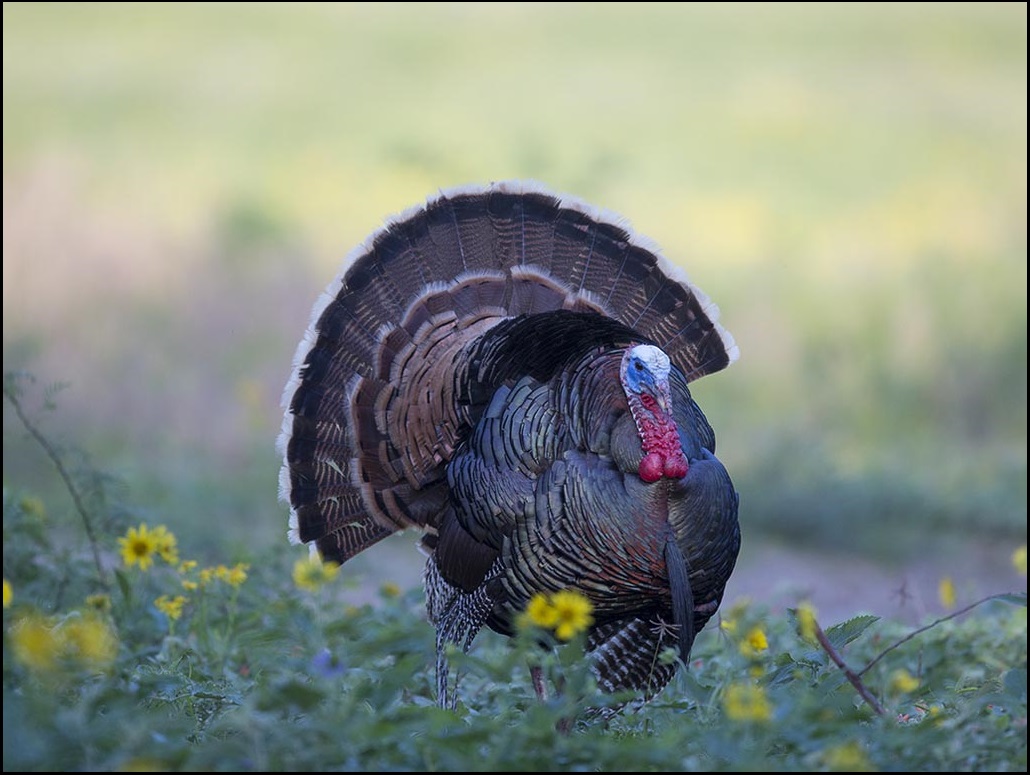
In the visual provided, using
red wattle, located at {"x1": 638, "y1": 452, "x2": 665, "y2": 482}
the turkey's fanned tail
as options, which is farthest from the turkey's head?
the turkey's fanned tail

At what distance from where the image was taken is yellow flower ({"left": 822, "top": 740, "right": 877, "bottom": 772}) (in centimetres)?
224

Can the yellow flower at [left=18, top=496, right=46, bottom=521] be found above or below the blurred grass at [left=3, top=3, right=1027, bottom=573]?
below

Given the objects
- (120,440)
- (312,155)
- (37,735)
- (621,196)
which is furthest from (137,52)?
(37,735)

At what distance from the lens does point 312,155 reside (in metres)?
11.1

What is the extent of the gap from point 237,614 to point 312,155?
24.6 ft

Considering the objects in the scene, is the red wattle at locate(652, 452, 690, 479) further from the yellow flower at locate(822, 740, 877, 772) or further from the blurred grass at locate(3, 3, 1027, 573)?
the blurred grass at locate(3, 3, 1027, 573)

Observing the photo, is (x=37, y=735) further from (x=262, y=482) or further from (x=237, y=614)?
(x=262, y=482)

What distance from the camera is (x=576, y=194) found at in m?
7.76

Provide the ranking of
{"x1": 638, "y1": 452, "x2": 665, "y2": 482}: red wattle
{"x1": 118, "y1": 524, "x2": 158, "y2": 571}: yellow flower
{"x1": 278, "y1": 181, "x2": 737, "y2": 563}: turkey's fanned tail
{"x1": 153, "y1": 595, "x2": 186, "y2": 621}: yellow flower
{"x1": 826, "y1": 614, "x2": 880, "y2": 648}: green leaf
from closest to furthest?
{"x1": 826, "y1": 614, "x2": 880, "y2": 648}: green leaf → {"x1": 638, "y1": 452, "x2": 665, "y2": 482}: red wattle → {"x1": 118, "y1": 524, "x2": 158, "y2": 571}: yellow flower → {"x1": 153, "y1": 595, "x2": 186, "y2": 621}: yellow flower → {"x1": 278, "y1": 181, "x2": 737, "y2": 563}: turkey's fanned tail

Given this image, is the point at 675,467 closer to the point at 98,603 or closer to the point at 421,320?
the point at 421,320

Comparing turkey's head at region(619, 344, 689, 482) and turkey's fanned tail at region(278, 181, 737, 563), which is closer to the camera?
turkey's head at region(619, 344, 689, 482)

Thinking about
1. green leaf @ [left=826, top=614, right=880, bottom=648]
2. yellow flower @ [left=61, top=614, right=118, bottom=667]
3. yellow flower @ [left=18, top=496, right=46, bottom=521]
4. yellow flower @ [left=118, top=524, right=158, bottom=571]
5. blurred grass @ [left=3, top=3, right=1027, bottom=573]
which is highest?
blurred grass @ [left=3, top=3, right=1027, bottom=573]

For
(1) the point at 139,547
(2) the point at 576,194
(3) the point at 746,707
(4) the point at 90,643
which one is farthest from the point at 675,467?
(2) the point at 576,194

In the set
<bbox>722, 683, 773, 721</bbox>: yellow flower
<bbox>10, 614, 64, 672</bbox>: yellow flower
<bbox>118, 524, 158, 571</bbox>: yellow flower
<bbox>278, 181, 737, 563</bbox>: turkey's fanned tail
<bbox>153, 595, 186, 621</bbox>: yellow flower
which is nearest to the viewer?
<bbox>10, 614, 64, 672</bbox>: yellow flower
